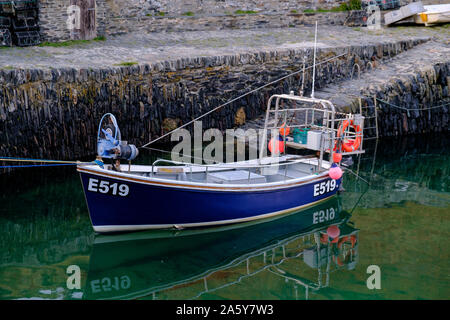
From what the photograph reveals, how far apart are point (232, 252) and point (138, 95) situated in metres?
6.88

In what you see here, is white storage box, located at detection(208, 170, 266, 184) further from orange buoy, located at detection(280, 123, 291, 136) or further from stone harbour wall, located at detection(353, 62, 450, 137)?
stone harbour wall, located at detection(353, 62, 450, 137)

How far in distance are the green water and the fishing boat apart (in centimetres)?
33

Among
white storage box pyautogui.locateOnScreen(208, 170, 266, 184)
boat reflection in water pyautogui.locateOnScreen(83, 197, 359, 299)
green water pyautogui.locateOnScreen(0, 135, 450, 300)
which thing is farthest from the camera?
white storage box pyautogui.locateOnScreen(208, 170, 266, 184)

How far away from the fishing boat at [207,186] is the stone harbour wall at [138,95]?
2.35 m

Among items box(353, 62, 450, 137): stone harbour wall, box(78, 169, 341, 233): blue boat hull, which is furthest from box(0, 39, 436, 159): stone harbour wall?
box(78, 169, 341, 233): blue boat hull

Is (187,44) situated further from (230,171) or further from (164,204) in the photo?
(164,204)

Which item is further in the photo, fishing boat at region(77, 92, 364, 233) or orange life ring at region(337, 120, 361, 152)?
orange life ring at region(337, 120, 361, 152)

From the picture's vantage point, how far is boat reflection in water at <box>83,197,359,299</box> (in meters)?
11.4

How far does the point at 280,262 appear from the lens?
41.0ft

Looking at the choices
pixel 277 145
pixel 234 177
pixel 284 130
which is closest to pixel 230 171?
pixel 234 177

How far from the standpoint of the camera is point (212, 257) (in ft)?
41.3

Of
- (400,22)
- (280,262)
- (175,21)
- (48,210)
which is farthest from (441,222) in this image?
(400,22)

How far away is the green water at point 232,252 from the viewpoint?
11.2 metres

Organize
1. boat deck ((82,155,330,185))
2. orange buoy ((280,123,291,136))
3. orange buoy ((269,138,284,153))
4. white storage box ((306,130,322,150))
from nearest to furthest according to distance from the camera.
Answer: boat deck ((82,155,330,185)), white storage box ((306,130,322,150)), orange buoy ((280,123,291,136)), orange buoy ((269,138,284,153))
